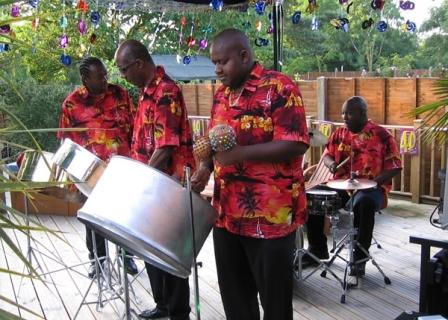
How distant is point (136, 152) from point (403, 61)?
59.9 feet

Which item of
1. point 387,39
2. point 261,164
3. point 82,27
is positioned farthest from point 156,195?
point 387,39

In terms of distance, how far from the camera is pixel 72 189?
209cm

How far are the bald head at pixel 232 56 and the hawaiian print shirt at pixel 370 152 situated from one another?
65.0 inches

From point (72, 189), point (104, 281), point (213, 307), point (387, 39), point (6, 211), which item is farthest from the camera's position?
point (387, 39)

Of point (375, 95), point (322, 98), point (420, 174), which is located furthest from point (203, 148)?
point (322, 98)

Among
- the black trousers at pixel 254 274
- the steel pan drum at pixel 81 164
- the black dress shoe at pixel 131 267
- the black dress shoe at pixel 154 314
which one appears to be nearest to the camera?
the black trousers at pixel 254 274

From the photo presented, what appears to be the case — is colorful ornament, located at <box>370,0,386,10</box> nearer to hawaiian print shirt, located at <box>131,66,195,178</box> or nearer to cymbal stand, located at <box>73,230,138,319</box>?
hawaiian print shirt, located at <box>131,66,195,178</box>

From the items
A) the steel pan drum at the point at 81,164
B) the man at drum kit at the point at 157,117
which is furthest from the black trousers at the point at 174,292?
the steel pan drum at the point at 81,164

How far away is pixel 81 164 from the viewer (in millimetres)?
1856

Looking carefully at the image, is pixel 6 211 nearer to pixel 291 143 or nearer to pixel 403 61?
pixel 291 143

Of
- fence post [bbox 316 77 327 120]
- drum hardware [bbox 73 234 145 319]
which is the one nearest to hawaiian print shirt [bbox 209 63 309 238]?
drum hardware [bbox 73 234 145 319]

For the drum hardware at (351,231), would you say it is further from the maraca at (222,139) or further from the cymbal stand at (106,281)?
the maraca at (222,139)

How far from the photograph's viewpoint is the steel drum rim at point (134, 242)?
53.5 inches

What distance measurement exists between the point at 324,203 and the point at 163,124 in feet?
3.99
